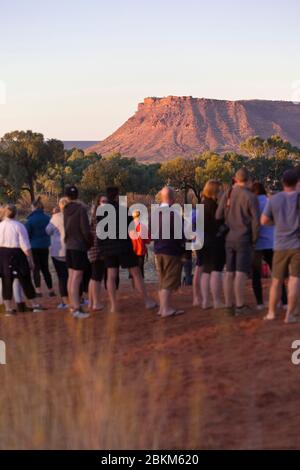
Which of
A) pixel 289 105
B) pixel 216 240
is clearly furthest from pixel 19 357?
pixel 289 105

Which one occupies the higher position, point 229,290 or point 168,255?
point 168,255

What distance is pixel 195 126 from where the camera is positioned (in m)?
150

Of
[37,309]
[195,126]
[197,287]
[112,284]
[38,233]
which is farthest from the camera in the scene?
[195,126]

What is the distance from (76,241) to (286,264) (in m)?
2.78

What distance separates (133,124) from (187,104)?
1292 centimetres

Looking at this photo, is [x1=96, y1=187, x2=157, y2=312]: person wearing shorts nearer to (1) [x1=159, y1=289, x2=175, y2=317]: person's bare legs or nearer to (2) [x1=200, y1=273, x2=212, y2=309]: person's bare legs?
(1) [x1=159, y1=289, x2=175, y2=317]: person's bare legs

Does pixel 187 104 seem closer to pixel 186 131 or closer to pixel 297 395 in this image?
pixel 186 131

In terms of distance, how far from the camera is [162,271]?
380 inches

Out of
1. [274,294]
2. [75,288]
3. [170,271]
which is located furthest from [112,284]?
[274,294]

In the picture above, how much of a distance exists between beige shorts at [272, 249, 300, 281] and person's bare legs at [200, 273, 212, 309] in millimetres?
1228

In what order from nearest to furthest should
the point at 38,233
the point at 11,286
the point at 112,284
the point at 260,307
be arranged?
the point at 260,307 < the point at 112,284 < the point at 11,286 < the point at 38,233

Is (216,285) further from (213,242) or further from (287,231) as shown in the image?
(287,231)

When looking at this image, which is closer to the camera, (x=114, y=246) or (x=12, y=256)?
(x=114, y=246)

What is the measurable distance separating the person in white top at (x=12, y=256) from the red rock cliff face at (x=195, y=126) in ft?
404
